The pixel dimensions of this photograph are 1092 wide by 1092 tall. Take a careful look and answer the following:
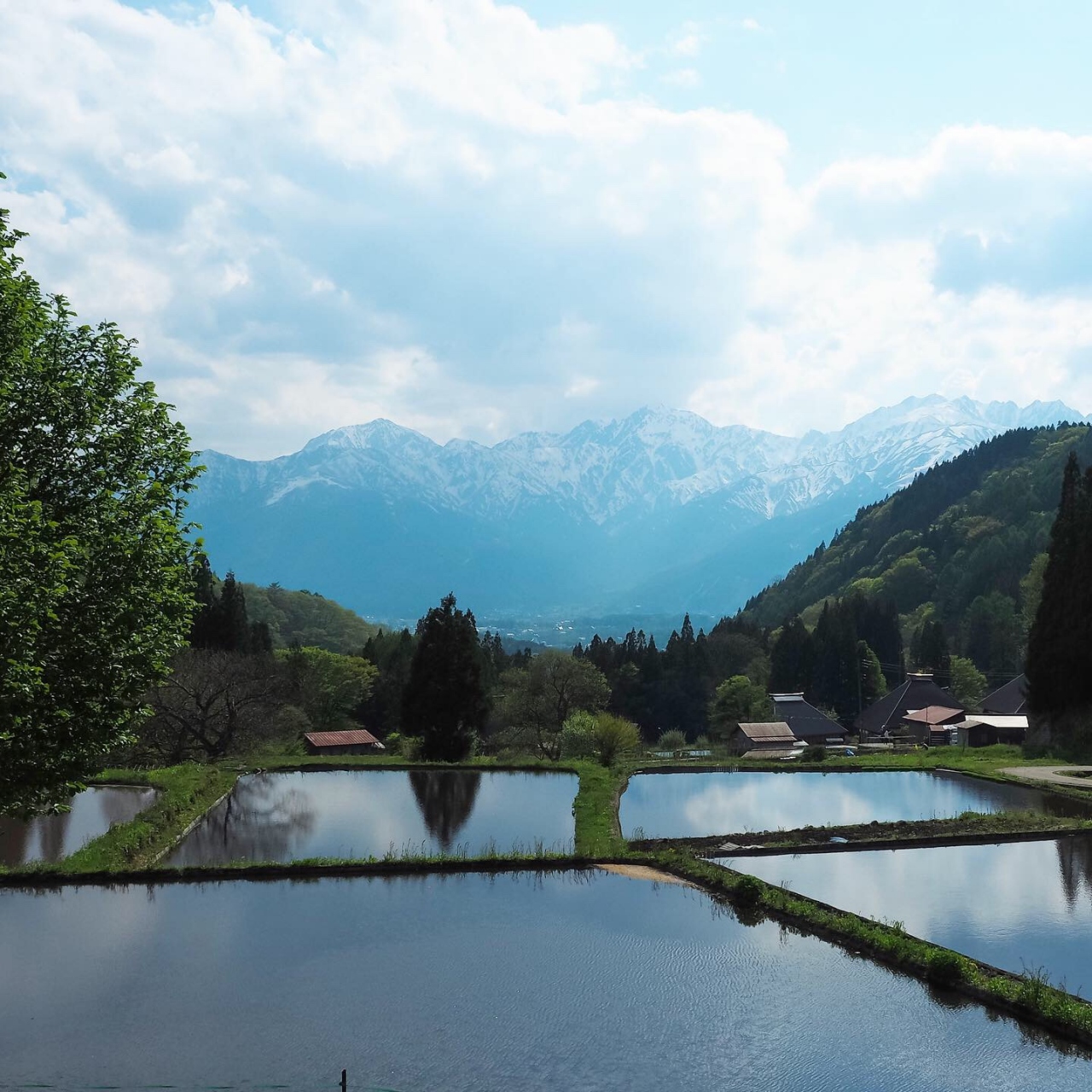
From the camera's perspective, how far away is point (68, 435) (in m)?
16.8

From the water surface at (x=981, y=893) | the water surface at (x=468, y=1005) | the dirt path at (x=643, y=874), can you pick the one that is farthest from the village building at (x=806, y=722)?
the water surface at (x=468, y=1005)

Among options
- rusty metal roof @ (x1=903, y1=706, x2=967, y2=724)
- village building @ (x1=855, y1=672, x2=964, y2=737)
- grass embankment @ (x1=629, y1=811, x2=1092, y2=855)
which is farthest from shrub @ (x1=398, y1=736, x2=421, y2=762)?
rusty metal roof @ (x1=903, y1=706, x2=967, y2=724)

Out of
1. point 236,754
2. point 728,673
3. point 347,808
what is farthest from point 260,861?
point 728,673

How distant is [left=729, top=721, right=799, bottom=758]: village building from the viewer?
79.7 m

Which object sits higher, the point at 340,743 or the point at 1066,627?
the point at 1066,627

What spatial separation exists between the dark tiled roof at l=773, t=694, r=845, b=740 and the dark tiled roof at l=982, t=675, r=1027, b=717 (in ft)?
42.6

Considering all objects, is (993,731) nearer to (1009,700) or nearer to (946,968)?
(1009,700)

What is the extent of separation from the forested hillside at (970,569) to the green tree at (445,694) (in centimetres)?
7230

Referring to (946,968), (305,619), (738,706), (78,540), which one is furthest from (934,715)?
(305,619)

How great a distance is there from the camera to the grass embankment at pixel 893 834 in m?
31.5

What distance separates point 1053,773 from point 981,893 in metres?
28.1

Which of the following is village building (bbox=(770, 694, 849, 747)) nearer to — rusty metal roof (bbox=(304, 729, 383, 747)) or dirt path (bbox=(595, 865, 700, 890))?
rusty metal roof (bbox=(304, 729, 383, 747))

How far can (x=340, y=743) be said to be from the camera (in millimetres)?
69062

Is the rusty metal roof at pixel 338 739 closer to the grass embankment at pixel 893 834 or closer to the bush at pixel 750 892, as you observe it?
the grass embankment at pixel 893 834
